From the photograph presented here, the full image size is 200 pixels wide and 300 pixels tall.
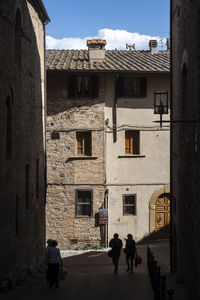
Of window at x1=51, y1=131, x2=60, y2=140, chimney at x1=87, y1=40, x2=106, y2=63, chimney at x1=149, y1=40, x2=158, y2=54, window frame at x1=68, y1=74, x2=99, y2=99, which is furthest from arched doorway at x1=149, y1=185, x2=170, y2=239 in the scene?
chimney at x1=149, y1=40, x2=158, y2=54

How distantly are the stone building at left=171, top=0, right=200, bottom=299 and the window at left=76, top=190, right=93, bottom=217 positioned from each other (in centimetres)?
768

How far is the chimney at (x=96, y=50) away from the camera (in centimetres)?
2403

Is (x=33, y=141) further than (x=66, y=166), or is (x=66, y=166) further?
(x=66, y=166)

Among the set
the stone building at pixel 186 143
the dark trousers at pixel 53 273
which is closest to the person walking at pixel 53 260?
the dark trousers at pixel 53 273

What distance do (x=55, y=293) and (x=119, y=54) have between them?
16957 millimetres

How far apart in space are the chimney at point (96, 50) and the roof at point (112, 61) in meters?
0.27

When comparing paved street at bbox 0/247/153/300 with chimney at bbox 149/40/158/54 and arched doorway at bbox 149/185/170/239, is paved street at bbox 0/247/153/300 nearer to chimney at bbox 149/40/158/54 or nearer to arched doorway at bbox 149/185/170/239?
arched doorway at bbox 149/185/170/239

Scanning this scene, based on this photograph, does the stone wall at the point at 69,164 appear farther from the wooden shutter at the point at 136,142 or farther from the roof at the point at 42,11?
the roof at the point at 42,11

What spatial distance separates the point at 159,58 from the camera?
83.8 feet

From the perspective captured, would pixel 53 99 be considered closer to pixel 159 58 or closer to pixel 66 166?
pixel 66 166

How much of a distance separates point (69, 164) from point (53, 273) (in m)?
12.1

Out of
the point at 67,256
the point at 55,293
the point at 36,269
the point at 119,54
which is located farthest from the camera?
the point at 119,54

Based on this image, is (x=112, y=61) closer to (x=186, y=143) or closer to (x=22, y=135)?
(x=22, y=135)

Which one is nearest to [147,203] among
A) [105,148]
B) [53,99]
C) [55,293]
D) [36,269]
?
[105,148]
